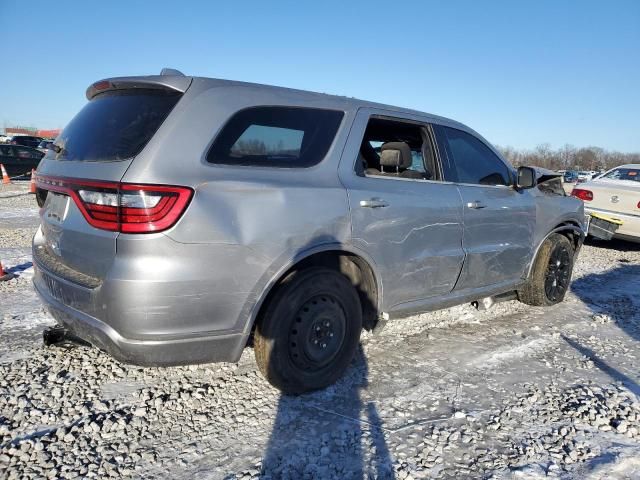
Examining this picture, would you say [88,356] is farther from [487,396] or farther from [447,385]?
[487,396]

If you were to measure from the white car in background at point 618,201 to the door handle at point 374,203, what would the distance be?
260 inches

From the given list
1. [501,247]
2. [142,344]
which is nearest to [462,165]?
[501,247]

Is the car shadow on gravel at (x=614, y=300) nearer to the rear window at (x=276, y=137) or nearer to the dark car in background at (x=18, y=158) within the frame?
the rear window at (x=276, y=137)

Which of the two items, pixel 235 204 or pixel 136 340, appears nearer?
pixel 136 340

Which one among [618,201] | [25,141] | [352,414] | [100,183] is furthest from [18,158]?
[352,414]

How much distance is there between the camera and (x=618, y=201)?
7973mm

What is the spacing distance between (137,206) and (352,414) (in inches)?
66.3

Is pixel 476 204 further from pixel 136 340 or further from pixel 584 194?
pixel 584 194

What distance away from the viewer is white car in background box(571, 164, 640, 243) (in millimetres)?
7754

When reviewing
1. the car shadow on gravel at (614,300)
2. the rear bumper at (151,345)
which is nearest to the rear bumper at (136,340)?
the rear bumper at (151,345)

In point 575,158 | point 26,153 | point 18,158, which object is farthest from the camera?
point 575,158

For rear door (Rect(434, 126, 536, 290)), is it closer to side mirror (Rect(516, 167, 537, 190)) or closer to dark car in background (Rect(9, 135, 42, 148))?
side mirror (Rect(516, 167, 537, 190))

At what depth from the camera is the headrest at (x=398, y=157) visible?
3.52m

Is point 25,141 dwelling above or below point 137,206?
above
